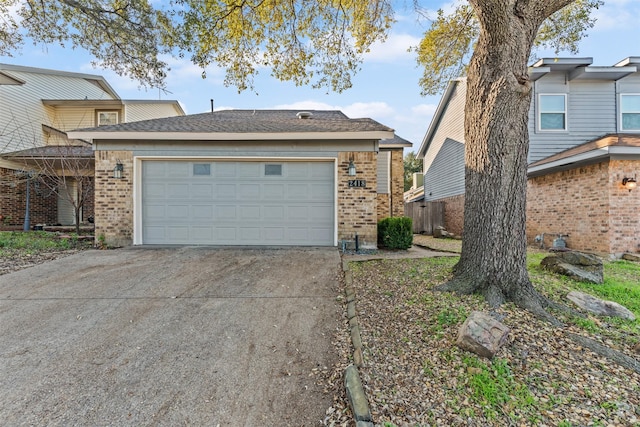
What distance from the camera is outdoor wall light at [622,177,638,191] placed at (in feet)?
25.7

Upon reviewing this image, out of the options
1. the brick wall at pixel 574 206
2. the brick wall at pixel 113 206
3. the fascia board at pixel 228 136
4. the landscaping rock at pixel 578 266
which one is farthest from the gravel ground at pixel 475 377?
the brick wall at pixel 113 206

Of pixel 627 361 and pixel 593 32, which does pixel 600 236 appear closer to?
pixel 593 32

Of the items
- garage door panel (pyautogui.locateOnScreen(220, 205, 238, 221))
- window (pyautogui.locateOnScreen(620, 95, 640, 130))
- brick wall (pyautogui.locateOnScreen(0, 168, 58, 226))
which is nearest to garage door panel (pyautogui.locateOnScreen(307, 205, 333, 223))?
garage door panel (pyautogui.locateOnScreen(220, 205, 238, 221))

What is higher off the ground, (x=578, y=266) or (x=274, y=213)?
(x=274, y=213)

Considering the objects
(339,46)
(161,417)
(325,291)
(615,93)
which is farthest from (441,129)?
(161,417)

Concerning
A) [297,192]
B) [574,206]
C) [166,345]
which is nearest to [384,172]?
[297,192]

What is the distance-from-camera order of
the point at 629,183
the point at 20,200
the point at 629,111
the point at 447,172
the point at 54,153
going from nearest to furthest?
the point at 629,183
the point at 629,111
the point at 54,153
the point at 20,200
the point at 447,172

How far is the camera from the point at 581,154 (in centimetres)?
826

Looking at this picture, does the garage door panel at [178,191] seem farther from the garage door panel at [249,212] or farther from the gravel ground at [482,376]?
the gravel ground at [482,376]

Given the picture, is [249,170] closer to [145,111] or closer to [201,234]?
[201,234]

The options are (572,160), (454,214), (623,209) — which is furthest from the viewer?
(454,214)

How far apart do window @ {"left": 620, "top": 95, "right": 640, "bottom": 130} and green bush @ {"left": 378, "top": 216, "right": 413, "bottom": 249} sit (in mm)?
9007

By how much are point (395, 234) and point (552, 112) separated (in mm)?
7718

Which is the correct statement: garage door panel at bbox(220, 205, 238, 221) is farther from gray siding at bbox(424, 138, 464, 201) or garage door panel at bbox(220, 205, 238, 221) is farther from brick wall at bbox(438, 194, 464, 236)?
gray siding at bbox(424, 138, 464, 201)
